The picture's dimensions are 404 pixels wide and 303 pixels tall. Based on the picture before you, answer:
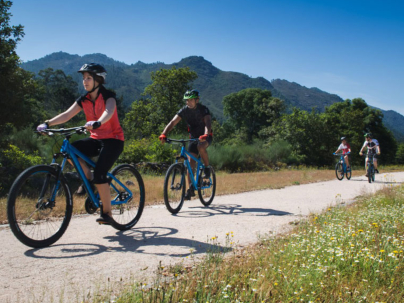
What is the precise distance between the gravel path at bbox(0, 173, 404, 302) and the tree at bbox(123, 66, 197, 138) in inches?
1552

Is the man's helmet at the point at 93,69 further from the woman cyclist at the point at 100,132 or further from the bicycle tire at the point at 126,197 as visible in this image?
the bicycle tire at the point at 126,197

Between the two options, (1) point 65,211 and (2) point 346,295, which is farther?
(1) point 65,211

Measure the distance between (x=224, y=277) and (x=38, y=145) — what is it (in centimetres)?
1281

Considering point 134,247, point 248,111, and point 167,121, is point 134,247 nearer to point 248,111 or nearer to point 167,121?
point 167,121

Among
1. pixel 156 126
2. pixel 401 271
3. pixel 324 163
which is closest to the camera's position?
pixel 401 271

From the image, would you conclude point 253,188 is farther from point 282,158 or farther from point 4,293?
point 282,158

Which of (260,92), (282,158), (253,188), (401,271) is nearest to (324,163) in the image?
(282,158)

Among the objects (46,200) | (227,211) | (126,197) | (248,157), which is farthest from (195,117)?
(248,157)

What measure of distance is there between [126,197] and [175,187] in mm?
1630

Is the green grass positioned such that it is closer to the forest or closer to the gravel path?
the gravel path

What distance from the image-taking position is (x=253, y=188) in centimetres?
1082

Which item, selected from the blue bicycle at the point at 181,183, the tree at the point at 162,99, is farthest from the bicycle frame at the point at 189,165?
the tree at the point at 162,99

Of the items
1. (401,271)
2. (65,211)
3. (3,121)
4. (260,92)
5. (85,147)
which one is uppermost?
(260,92)

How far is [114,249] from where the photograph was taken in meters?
3.95
